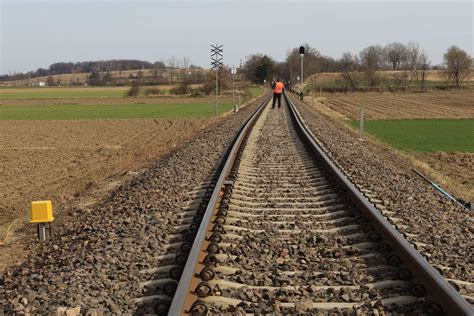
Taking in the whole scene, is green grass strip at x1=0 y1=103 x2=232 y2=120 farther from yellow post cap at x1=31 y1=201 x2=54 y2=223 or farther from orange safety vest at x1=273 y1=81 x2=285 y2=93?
yellow post cap at x1=31 y1=201 x2=54 y2=223

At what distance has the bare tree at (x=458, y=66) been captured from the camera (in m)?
118

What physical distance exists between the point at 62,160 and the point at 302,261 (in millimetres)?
17005

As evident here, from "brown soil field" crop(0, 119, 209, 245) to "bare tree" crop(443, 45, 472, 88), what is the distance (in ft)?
327

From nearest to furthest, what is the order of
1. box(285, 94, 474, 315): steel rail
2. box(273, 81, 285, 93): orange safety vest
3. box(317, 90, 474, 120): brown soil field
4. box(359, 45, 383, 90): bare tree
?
box(285, 94, 474, 315): steel rail
box(273, 81, 285, 93): orange safety vest
box(317, 90, 474, 120): brown soil field
box(359, 45, 383, 90): bare tree

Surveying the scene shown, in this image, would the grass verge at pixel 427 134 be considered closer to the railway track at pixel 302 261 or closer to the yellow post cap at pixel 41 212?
the railway track at pixel 302 261

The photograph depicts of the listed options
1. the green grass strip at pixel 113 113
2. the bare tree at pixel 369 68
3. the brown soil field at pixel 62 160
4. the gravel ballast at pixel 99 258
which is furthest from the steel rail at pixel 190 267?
the bare tree at pixel 369 68

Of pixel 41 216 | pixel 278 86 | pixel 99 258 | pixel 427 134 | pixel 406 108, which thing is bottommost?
pixel 427 134

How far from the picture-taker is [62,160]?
65.8ft

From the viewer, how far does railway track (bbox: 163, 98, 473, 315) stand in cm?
372

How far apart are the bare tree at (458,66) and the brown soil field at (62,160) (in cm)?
9978

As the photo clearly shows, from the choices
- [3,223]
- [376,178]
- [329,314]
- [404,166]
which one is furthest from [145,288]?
[404,166]

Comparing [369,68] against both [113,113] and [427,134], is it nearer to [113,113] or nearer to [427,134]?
[113,113]

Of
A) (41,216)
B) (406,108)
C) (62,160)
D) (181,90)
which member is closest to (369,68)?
(181,90)

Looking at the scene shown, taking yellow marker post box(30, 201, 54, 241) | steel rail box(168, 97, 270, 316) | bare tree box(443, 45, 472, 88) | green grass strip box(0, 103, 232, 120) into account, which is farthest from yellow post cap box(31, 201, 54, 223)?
bare tree box(443, 45, 472, 88)
